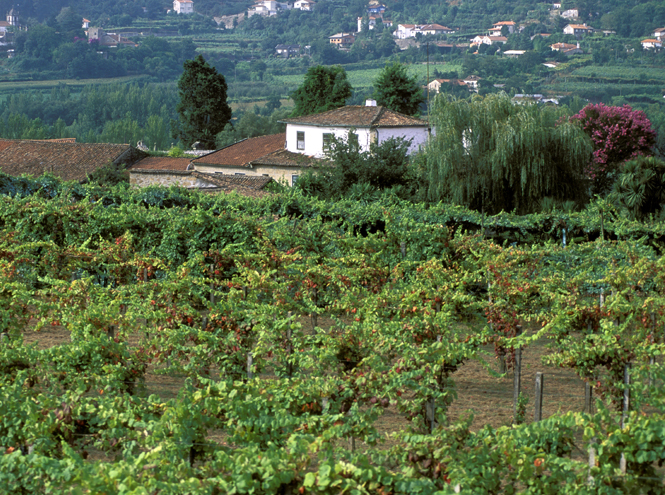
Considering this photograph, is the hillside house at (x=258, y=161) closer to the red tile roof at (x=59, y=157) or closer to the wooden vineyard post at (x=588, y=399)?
the red tile roof at (x=59, y=157)

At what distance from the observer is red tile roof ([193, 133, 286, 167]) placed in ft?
153

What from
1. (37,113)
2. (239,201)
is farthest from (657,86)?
(239,201)

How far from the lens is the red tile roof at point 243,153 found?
4661 cm

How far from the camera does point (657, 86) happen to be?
12456cm

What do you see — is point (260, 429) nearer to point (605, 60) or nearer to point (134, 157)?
point (134, 157)

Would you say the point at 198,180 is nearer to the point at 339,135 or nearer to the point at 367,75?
the point at 339,135

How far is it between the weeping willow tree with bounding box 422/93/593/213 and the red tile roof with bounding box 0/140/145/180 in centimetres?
2350

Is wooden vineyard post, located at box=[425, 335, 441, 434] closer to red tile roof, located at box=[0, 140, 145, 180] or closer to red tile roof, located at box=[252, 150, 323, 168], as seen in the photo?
red tile roof, located at box=[252, 150, 323, 168]

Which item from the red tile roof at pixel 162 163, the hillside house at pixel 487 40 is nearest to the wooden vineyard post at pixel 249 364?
the red tile roof at pixel 162 163

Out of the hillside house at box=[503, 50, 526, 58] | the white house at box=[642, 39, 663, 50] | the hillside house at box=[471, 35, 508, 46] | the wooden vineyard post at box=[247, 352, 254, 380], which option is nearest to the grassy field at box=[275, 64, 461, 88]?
the hillside house at box=[503, 50, 526, 58]

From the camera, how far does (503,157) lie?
2741 cm

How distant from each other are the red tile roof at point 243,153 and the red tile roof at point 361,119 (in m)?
3.46

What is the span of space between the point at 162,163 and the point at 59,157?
255 inches

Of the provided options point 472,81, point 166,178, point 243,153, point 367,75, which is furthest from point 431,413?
point 367,75
